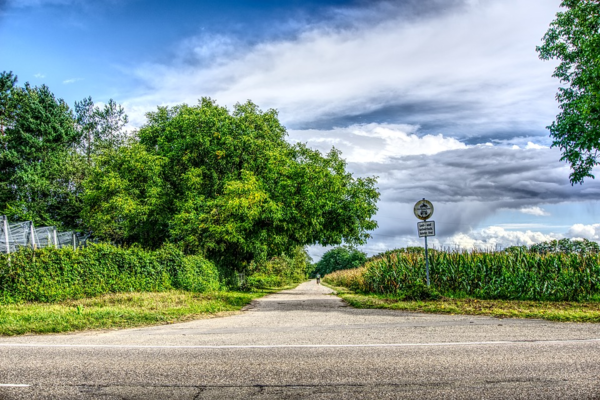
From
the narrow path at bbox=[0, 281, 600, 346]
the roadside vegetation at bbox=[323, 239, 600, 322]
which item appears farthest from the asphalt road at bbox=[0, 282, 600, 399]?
the roadside vegetation at bbox=[323, 239, 600, 322]

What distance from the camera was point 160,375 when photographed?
5.76 m

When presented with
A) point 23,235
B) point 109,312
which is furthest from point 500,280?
point 23,235

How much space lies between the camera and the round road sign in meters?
17.4

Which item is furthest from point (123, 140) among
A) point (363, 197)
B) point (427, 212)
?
point (427, 212)

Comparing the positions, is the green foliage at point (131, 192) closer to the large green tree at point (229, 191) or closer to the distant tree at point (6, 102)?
the large green tree at point (229, 191)

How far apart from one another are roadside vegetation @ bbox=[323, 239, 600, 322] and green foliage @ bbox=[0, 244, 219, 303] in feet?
28.0

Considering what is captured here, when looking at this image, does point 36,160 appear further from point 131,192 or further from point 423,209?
point 423,209

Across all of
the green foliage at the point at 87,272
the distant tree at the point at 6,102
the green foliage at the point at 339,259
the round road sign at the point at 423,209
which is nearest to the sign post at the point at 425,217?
the round road sign at the point at 423,209

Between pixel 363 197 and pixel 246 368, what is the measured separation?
75.2 ft

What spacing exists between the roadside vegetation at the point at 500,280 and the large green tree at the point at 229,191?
7.61 meters

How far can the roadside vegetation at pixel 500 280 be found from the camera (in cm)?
1567

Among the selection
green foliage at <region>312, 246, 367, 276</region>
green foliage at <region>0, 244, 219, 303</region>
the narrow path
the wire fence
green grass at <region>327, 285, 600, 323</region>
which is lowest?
green foliage at <region>312, 246, 367, 276</region>

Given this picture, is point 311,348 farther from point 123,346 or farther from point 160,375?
point 123,346

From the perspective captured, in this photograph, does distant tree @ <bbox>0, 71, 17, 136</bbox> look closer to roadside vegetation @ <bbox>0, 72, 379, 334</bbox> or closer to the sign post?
roadside vegetation @ <bbox>0, 72, 379, 334</bbox>
